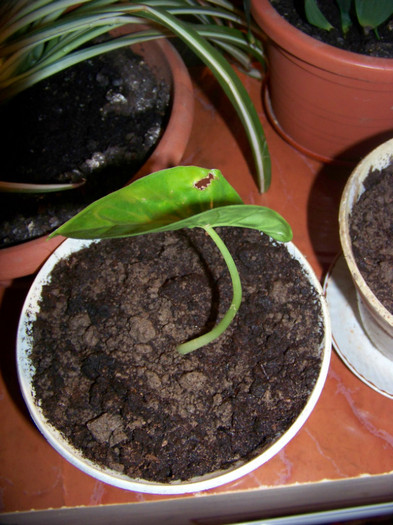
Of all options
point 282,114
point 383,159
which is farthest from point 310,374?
point 282,114

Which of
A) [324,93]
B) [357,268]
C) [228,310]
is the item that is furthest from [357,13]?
[228,310]

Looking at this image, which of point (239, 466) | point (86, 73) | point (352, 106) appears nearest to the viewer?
point (239, 466)

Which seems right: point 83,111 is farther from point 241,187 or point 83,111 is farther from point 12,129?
point 241,187

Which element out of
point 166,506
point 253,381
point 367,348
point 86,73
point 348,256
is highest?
point 86,73

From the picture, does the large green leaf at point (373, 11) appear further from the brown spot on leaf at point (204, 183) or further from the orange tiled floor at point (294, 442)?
the brown spot on leaf at point (204, 183)

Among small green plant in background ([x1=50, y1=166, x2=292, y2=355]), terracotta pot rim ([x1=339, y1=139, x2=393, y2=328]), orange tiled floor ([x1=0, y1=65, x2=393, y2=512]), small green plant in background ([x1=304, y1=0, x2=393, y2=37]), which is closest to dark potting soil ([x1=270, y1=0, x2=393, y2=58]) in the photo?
small green plant in background ([x1=304, y1=0, x2=393, y2=37])

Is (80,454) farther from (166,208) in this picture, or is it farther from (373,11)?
(373,11)

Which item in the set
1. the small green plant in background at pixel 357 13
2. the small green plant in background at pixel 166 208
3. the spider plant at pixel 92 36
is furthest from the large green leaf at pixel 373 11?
the small green plant in background at pixel 166 208
